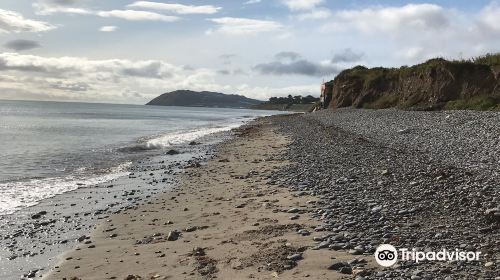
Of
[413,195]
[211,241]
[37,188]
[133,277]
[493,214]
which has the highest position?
[493,214]

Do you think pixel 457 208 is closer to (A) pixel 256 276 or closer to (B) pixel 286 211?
(B) pixel 286 211

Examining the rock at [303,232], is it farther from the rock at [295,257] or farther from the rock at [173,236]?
the rock at [173,236]

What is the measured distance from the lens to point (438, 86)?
4478cm

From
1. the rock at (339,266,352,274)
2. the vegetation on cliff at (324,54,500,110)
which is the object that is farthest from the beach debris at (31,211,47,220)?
the vegetation on cliff at (324,54,500,110)

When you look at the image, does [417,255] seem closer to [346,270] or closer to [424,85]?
[346,270]

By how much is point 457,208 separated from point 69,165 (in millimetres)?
21437

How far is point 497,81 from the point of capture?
38.5 m

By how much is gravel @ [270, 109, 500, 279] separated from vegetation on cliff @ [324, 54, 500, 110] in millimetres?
19419

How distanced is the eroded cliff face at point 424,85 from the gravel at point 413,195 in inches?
850

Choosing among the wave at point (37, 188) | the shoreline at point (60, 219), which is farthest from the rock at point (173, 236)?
the wave at point (37, 188)

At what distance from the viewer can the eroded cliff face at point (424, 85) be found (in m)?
40.5

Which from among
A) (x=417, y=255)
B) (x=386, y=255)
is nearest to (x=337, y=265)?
(x=386, y=255)

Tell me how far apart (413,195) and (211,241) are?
5124mm

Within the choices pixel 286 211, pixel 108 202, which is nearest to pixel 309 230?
pixel 286 211
